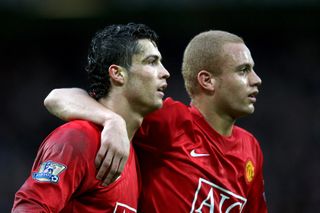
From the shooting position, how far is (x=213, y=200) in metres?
3.83

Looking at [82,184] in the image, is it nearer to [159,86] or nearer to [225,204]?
[159,86]

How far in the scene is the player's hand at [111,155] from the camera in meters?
3.15

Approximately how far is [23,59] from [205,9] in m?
2.87

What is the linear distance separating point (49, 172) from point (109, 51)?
0.87 metres

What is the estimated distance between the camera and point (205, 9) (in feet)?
28.6

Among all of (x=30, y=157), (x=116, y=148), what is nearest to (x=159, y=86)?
(x=116, y=148)

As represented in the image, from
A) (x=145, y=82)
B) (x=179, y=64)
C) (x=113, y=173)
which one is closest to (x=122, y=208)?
(x=113, y=173)

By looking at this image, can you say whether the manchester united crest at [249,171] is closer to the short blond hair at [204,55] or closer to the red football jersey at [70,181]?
the short blond hair at [204,55]

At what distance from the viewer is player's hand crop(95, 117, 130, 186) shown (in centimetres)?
315

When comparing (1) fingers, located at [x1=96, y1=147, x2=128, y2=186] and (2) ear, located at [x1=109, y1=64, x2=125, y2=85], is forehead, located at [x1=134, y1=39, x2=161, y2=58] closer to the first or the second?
(2) ear, located at [x1=109, y1=64, x2=125, y2=85]

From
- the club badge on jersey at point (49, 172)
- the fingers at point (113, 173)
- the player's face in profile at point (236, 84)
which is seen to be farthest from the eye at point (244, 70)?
the club badge on jersey at point (49, 172)

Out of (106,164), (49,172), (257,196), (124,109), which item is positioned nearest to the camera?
(49,172)

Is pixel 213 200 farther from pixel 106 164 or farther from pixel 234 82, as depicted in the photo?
pixel 106 164

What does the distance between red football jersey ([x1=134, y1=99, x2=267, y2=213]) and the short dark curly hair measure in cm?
35
